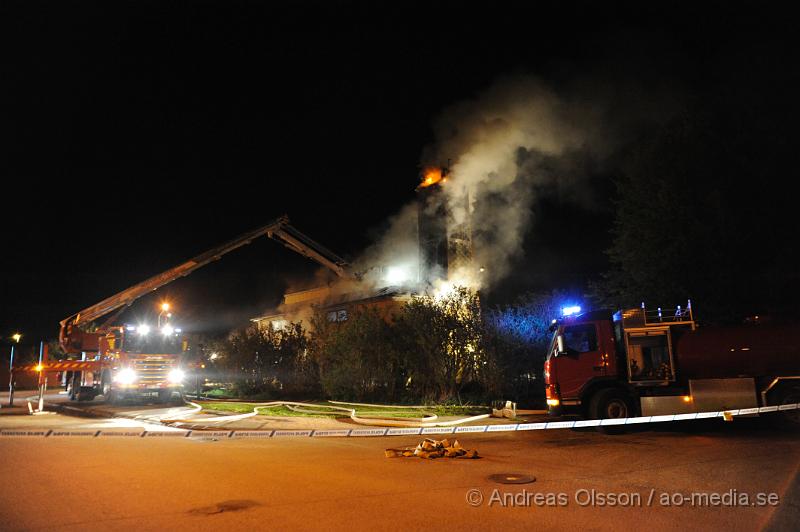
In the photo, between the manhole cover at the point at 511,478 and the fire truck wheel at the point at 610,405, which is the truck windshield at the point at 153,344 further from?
the manhole cover at the point at 511,478

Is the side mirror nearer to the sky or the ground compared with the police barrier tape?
nearer to the sky

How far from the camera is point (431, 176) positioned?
25703 mm

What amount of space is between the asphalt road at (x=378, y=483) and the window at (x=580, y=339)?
2656 mm

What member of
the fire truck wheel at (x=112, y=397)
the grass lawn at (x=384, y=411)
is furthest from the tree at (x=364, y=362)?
the fire truck wheel at (x=112, y=397)

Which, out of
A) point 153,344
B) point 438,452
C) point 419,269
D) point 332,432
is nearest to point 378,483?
point 438,452

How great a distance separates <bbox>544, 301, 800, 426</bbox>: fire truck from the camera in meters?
13.0

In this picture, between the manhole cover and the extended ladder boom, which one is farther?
the extended ladder boom

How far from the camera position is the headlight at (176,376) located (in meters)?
22.4

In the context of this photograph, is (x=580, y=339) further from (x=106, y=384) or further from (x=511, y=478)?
(x=106, y=384)

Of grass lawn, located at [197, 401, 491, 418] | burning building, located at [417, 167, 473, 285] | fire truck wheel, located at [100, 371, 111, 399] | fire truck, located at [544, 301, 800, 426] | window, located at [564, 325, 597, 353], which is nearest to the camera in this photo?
fire truck, located at [544, 301, 800, 426]

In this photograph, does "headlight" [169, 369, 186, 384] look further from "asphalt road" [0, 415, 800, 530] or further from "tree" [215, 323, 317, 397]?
"asphalt road" [0, 415, 800, 530]

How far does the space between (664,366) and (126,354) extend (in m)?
18.6

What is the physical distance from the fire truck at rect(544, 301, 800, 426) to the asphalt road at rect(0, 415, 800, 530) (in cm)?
135

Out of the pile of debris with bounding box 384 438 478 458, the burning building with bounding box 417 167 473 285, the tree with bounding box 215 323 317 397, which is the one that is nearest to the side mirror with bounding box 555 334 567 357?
the pile of debris with bounding box 384 438 478 458
